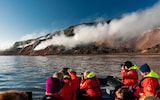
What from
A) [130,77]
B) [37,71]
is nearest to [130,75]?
[130,77]

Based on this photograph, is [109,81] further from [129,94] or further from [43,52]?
[43,52]

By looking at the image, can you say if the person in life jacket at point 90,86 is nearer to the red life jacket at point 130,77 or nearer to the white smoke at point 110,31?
the red life jacket at point 130,77

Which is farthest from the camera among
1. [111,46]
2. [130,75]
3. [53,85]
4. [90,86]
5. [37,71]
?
[111,46]

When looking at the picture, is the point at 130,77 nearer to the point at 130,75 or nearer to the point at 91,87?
the point at 130,75

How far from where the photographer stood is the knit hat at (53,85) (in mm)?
5156

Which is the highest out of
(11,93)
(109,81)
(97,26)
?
(97,26)

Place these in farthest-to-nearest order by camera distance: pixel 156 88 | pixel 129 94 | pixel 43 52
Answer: pixel 43 52, pixel 156 88, pixel 129 94

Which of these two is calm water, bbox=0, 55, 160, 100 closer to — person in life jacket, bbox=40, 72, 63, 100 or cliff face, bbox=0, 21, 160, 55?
person in life jacket, bbox=40, 72, 63, 100

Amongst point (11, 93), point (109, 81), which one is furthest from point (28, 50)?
point (11, 93)

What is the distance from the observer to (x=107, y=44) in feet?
322

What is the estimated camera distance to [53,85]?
5191 mm

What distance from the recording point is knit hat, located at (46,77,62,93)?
516cm

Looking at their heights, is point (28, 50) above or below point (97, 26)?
below

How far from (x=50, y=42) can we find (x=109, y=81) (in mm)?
102907
